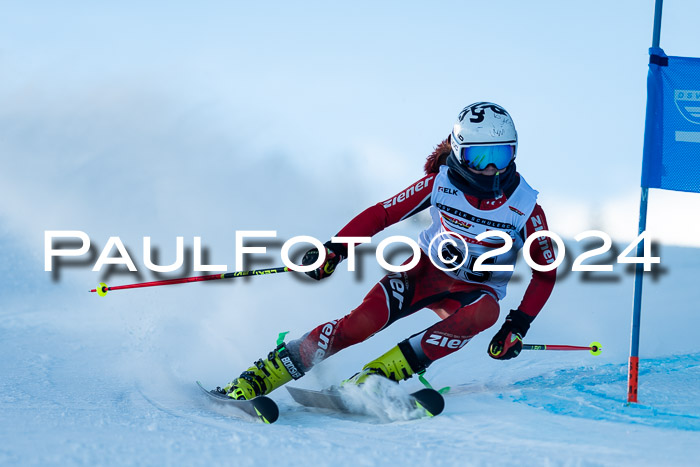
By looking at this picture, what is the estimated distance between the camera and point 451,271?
3941 mm

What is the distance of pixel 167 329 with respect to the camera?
5504mm

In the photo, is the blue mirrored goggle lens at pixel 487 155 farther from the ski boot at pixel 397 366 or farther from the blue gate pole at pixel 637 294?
the ski boot at pixel 397 366

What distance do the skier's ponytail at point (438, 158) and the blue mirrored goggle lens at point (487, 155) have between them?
362 millimetres

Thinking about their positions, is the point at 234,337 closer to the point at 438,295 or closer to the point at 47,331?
the point at 47,331

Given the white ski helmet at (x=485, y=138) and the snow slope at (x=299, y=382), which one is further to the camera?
the white ski helmet at (x=485, y=138)

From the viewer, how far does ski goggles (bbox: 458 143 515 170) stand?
363 centimetres

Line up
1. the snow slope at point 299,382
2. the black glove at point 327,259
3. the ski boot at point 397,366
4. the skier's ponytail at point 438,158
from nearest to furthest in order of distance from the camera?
the snow slope at point 299,382 < the ski boot at point 397,366 < the black glove at point 327,259 < the skier's ponytail at point 438,158

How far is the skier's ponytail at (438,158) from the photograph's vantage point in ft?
13.3

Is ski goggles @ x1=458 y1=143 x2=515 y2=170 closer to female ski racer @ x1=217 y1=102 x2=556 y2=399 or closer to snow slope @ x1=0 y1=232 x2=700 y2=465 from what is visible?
female ski racer @ x1=217 y1=102 x2=556 y2=399

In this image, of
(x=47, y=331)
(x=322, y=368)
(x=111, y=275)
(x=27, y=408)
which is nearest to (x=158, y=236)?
(x=111, y=275)

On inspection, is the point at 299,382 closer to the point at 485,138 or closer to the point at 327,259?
the point at 327,259

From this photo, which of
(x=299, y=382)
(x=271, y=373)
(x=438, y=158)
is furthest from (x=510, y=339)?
(x=299, y=382)

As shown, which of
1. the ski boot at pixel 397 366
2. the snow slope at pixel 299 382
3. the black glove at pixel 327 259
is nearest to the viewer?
the snow slope at pixel 299 382

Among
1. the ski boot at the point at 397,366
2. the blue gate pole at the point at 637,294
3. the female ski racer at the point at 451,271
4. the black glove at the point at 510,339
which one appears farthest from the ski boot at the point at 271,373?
the blue gate pole at the point at 637,294
